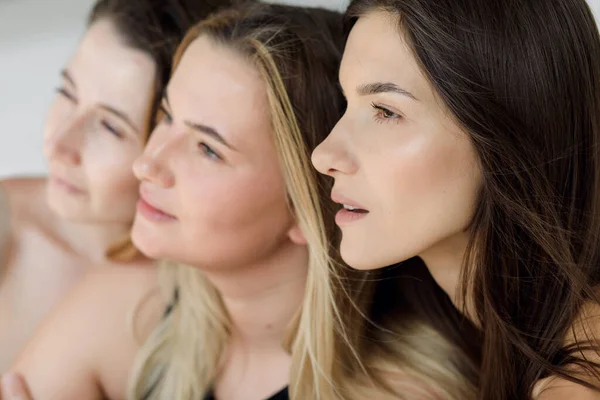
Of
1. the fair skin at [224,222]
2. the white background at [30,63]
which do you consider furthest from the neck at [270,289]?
the white background at [30,63]

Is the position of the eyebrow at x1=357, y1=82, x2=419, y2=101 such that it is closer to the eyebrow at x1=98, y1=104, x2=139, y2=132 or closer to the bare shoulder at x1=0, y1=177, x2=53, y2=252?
the eyebrow at x1=98, y1=104, x2=139, y2=132

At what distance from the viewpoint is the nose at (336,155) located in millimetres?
923

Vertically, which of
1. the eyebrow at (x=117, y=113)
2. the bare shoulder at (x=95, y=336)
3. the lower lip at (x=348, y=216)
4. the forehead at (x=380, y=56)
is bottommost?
the bare shoulder at (x=95, y=336)

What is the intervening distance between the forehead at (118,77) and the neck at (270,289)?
372 mm

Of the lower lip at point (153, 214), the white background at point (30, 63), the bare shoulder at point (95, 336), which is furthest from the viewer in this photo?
the white background at point (30, 63)

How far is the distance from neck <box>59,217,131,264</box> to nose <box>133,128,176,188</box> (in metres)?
0.46

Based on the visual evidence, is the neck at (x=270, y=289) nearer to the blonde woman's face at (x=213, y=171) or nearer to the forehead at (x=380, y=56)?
the blonde woman's face at (x=213, y=171)

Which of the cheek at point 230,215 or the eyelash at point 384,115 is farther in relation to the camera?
the cheek at point 230,215

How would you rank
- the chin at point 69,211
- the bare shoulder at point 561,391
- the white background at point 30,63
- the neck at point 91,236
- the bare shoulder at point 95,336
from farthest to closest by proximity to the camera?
the white background at point 30,63, the neck at point 91,236, the chin at point 69,211, the bare shoulder at point 95,336, the bare shoulder at point 561,391

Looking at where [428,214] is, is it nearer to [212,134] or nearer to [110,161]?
[212,134]

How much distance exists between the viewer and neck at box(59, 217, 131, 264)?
1.57 m

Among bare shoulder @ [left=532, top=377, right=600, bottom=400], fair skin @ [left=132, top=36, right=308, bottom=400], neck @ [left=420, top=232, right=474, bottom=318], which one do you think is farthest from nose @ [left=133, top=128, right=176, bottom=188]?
bare shoulder @ [left=532, top=377, right=600, bottom=400]

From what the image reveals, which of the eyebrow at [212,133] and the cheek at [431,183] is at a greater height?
the cheek at [431,183]

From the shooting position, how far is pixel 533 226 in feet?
3.03
